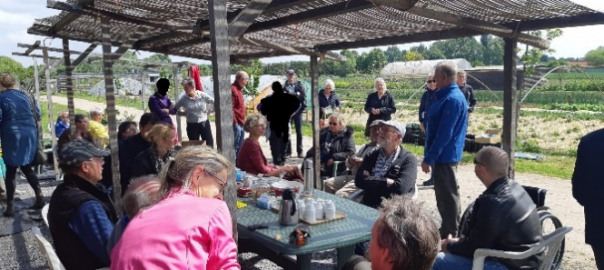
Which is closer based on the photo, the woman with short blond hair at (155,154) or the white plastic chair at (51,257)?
the white plastic chair at (51,257)

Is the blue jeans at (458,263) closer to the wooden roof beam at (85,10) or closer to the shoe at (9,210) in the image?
the wooden roof beam at (85,10)

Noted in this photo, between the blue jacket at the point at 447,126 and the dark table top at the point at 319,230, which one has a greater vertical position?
the blue jacket at the point at 447,126

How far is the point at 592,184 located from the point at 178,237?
7.79 feet

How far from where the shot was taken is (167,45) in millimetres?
6945

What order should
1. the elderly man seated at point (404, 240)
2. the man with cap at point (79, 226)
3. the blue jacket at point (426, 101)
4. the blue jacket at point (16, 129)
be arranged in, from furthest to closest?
1. the blue jacket at point (426, 101)
2. the blue jacket at point (16, 129)
3. the man with cap at point (79, 226)
4. the elderly man seated at point (404, 240)

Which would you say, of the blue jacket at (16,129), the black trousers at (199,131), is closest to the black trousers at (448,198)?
the black trousers at (199,131)

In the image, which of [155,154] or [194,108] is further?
[194,108]

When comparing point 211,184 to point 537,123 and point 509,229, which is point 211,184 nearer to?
point 509,229

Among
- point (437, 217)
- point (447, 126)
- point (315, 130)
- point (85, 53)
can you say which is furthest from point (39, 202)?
point (447, 126)

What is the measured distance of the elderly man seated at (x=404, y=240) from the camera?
1510mm

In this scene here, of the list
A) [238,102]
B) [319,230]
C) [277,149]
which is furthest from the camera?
[277,149]

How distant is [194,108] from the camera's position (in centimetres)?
751

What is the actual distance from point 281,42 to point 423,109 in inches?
110

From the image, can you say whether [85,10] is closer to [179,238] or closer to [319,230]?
[319,230]
